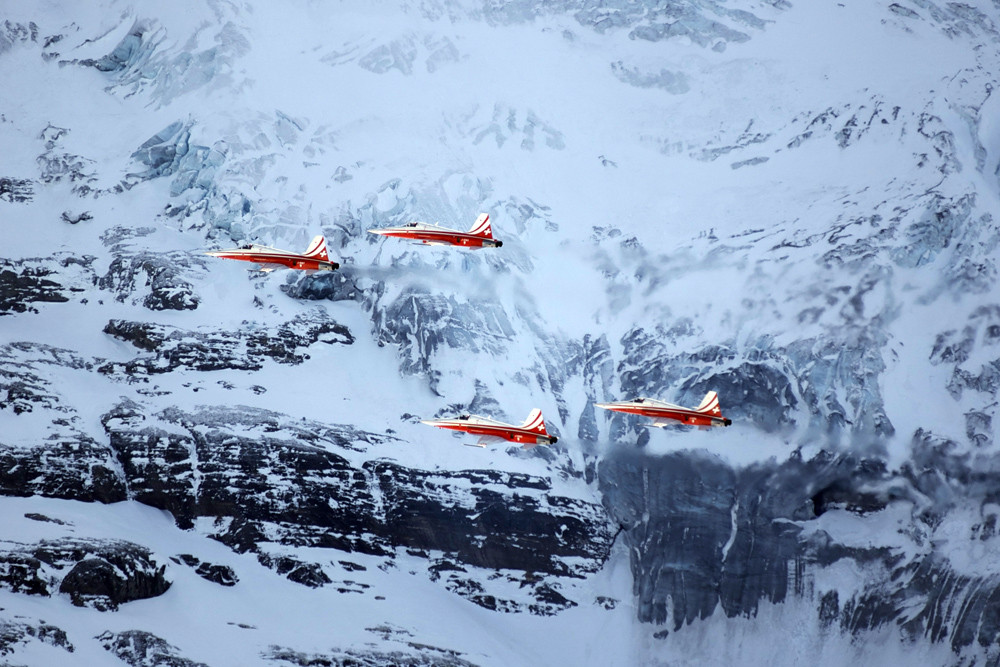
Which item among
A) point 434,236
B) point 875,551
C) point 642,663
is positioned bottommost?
point 642,663

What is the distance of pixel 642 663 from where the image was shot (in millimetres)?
196625

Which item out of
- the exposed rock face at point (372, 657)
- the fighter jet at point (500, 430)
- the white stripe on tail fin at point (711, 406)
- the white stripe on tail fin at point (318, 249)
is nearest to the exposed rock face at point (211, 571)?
the exposed rock face at point (372, 657)

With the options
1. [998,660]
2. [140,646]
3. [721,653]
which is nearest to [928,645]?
[998,660]

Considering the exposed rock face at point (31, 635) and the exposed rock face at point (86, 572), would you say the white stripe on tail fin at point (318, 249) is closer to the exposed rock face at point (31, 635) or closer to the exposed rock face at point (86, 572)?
the exposed rock face at point (86, 572)

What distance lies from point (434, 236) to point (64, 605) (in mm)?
72030

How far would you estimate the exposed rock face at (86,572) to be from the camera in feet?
591

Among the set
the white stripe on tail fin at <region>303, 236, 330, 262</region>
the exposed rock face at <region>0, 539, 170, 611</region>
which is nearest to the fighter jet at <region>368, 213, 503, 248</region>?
the white stripe on tail fin at <region>303, 236, 330, 262</region>

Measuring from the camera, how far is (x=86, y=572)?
182m

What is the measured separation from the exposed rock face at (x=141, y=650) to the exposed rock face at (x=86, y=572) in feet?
21.4

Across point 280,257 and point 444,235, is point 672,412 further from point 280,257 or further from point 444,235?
point 280,257

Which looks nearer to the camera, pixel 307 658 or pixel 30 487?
pixel 307 658

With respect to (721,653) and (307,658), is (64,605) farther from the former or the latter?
(721,653)

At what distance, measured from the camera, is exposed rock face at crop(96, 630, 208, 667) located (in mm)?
174000

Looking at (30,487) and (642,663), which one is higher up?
(30,487)
